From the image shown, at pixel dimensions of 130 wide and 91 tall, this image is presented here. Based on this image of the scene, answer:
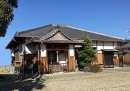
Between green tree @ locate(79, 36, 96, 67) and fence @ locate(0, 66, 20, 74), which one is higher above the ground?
green tree @ locate(79, 36, 96, 67)

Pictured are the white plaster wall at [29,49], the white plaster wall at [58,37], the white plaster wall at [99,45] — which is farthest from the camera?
the white plaster wall at [99,45]

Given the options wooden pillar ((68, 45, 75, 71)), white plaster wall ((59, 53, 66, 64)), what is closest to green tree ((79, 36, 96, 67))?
wooden pillar ((68, 45, 75, 71))

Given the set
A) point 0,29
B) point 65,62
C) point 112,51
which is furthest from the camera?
point 112,51

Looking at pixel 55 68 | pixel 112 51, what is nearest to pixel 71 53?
pixel 55 68

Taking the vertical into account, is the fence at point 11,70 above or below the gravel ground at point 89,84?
below

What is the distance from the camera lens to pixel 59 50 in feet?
49.0

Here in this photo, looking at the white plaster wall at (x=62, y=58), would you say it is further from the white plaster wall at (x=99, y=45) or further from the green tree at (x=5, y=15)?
the green tree at (x=5, y=15)

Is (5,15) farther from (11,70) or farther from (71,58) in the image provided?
(11,70)

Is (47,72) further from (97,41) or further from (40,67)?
(97,41)

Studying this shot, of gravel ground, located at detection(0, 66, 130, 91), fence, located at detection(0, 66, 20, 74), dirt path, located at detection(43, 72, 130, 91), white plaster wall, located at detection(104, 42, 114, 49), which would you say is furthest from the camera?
white plaster wall, located at detection(104, 42, 114, 49)

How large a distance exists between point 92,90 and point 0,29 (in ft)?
22.7

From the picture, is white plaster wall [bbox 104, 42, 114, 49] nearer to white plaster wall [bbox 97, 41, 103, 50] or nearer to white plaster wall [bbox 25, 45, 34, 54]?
white plaster wall [bbox 97, 41, 103, 50]

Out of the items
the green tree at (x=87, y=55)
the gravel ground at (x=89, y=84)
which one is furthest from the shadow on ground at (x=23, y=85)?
the green tree at (x=87, y=55)

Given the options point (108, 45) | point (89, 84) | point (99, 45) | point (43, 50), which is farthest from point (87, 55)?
point (89, 84)
